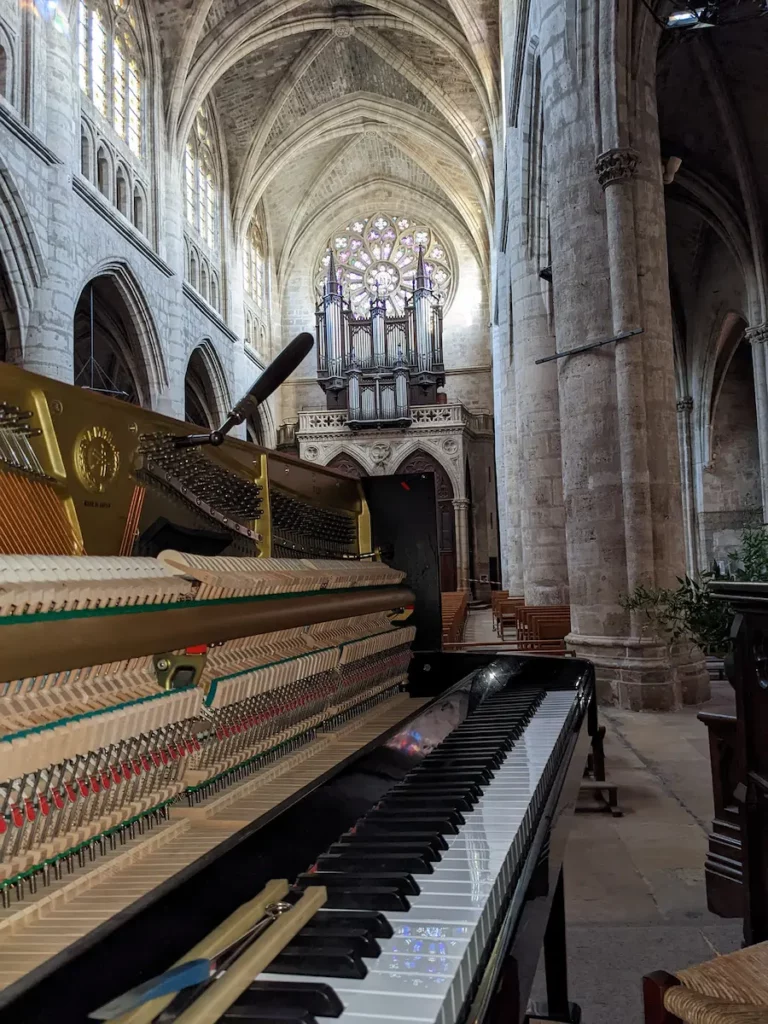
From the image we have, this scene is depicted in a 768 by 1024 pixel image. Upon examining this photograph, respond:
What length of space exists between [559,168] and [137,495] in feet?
25.7

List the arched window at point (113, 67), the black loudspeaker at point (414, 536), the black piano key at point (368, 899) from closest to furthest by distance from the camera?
the black piano key at point (368, 899), the black loudspeaker at point (414, 536), the arched window at point (113, 67)

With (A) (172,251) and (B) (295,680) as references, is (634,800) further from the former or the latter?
(A) (172,251)

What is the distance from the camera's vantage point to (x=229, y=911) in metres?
1.03

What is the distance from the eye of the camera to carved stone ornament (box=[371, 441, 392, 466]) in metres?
24.3

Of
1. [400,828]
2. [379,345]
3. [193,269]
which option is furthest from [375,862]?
[379,345]

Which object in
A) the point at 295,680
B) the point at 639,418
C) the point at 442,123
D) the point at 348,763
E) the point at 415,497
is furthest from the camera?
the point at 442,123

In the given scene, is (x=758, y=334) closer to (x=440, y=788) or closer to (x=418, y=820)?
(x=440, y=788)

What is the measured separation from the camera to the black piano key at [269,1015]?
0.75 metres

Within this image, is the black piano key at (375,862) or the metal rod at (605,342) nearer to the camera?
the black piano key at (375,862)

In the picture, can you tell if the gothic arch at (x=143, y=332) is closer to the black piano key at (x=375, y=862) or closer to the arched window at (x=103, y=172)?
the arched window at (x=103, y=172)

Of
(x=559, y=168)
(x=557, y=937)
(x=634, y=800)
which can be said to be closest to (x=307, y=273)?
(x=559, y=168)

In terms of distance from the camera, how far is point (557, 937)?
2.37 m

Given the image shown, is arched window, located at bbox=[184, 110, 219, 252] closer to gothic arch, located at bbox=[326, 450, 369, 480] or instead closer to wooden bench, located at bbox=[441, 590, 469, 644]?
gothic arch, located at bbox=[326, 450, 369, 480]

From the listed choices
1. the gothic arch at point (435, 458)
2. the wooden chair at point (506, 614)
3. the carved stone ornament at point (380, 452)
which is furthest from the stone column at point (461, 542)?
the wooden chair at point (506, 614)
